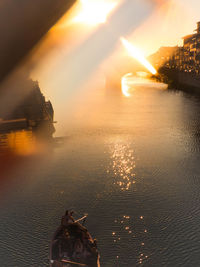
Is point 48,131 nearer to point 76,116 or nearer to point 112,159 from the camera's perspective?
point 112,159

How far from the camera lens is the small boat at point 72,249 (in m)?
13.3

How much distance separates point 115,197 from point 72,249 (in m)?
9.85

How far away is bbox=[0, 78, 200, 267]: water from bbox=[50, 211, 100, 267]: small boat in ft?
7.38

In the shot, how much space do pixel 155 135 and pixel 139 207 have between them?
2329 centimetres

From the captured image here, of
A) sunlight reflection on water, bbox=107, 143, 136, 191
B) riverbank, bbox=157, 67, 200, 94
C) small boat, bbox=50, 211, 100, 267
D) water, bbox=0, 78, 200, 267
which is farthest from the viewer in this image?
riverbank, bbox=157, 67, 200, 94

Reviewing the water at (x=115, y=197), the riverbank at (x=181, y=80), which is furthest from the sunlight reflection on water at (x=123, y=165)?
the riverbank at (x=181, y=80)

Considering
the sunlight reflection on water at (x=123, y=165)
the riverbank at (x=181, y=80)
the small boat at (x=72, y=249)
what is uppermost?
the riverbank at (x=181, y=80)

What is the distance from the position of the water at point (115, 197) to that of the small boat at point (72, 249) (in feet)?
7.38

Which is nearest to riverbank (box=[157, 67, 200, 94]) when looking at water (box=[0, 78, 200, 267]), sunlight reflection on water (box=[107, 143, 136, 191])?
water (box=[0, 78, 200, 267])

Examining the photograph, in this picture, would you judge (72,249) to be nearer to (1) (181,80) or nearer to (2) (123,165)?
(2) (123,165)

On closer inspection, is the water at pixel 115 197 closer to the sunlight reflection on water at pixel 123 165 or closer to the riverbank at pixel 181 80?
the sunlight reflection on water at pixel 123 165

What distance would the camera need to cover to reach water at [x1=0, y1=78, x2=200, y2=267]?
1655 centimetres

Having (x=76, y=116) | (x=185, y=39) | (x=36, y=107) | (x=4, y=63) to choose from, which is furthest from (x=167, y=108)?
(x=185, y=39)

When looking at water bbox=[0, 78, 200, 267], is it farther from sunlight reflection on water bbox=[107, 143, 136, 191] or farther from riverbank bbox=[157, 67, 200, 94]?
riverbank bbox=[157, 67, 200, 94]
